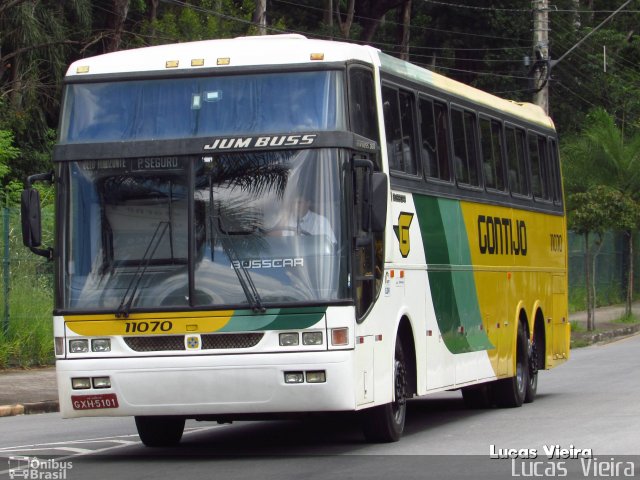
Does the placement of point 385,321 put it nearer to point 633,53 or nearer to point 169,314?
point 169,314

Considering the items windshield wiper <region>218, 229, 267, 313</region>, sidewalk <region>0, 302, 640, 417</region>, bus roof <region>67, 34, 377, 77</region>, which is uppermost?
bus roof <region>67, 34, 377, 77</region>

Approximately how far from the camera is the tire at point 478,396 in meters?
17.8

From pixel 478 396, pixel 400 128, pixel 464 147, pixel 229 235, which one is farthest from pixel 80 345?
pixel 478 396

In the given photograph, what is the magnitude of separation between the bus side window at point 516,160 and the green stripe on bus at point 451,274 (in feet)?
8.05

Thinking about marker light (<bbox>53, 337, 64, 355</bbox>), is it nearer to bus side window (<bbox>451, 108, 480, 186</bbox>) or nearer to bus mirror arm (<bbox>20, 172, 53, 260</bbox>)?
bus mirror arm (<bbox>20, 172, 53, 260</bbox>)

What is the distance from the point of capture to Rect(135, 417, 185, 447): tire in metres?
13.4

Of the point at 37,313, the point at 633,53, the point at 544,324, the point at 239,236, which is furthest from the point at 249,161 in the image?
the point at 633,53

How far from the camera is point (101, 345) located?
11.9m

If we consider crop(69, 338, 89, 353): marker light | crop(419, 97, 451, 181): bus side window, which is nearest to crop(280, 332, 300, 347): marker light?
crop(69, 338, 89, 353): marker light

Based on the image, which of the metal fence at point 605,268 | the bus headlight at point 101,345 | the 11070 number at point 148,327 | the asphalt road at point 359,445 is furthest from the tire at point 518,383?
the metal fence at point 605,268

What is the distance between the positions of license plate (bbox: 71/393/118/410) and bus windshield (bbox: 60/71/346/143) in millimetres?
2184

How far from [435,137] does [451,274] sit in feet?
4.79

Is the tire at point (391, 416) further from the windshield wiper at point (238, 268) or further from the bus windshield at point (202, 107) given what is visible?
the bus windshield at point (202, 107)

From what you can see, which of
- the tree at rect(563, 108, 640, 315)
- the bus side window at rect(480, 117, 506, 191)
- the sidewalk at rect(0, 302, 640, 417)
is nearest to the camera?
A: the bus side window at rect(480, 117, 506, 191)
